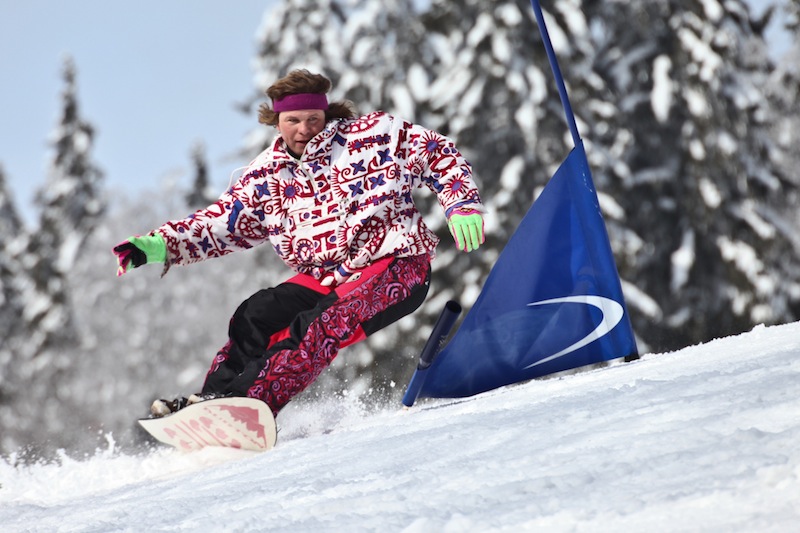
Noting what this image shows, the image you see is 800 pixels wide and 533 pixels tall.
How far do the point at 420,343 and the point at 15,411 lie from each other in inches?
694

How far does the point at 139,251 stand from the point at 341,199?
91 cm

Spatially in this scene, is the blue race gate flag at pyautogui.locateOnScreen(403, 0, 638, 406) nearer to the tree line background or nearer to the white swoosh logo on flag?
the white swoosh logo on flag

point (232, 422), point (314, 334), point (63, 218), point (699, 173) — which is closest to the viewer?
point (232, 422)

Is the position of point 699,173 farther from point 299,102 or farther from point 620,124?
point 299,102

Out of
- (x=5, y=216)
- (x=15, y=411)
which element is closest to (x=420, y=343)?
(x=15, y=411)

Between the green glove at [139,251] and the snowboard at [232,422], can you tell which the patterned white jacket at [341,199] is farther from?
the snowboard at [232,422]

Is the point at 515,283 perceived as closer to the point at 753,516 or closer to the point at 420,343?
Answer: the point at 753,516

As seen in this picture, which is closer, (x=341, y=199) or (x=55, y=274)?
(x=341, y=199)

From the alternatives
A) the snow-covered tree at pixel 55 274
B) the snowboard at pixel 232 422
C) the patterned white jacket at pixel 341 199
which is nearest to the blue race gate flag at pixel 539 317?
the patterned white jacket at pixel 341 199

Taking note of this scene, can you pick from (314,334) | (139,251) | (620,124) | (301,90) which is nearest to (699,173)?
(620,124)

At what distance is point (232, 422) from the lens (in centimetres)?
409

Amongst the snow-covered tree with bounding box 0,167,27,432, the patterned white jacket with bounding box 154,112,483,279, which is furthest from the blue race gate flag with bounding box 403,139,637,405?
the snow-covered tree with bounding box 0,167,27,432

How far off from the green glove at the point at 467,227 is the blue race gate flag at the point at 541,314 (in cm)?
28

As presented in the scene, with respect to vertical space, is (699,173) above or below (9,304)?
above
